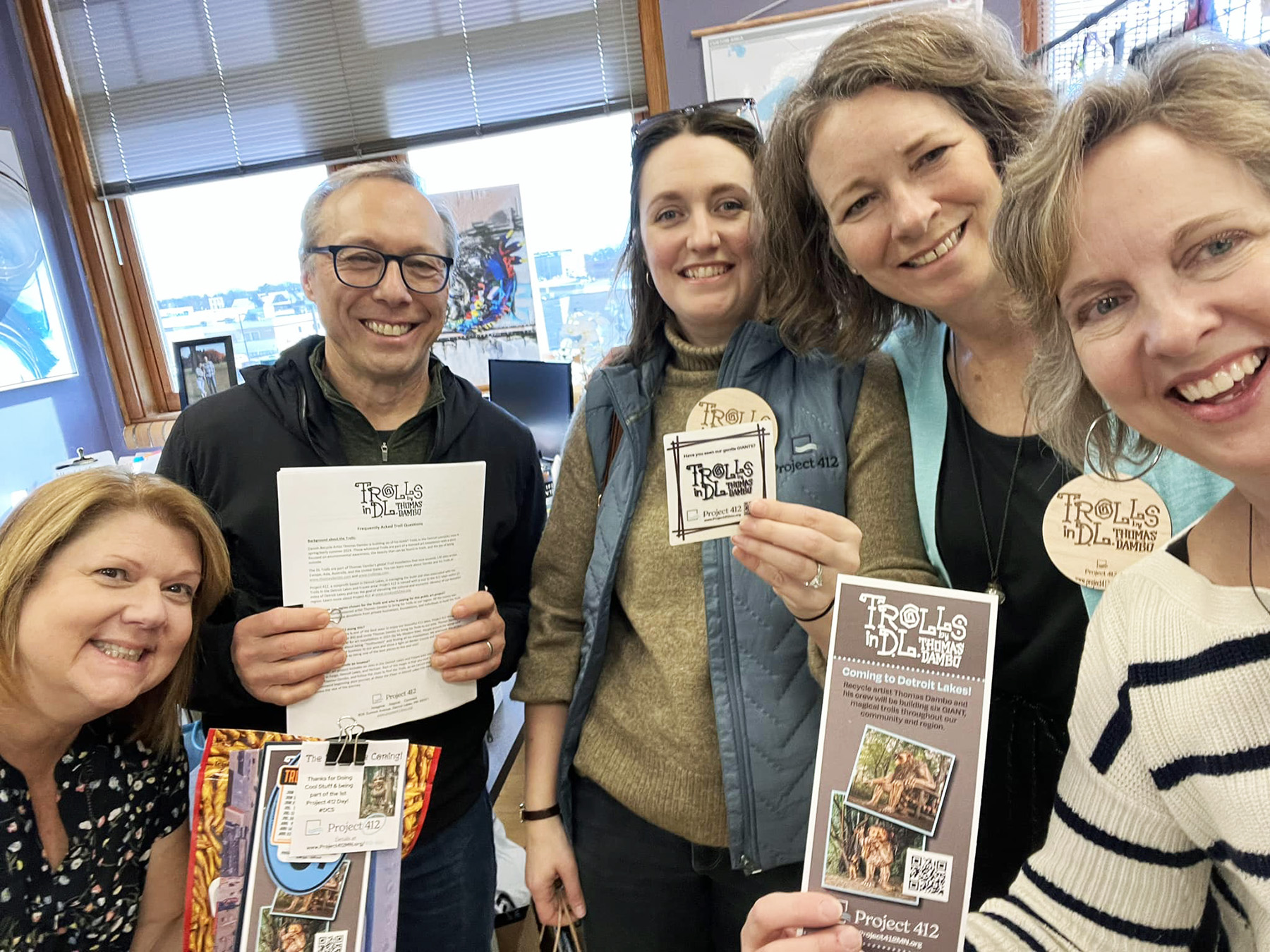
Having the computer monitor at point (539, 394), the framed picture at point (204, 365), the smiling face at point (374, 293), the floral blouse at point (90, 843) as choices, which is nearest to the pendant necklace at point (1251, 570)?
the smiling face at point (374, 293)

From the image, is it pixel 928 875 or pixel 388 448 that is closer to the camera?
pixel 928 875

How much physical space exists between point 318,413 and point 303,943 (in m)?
0.80

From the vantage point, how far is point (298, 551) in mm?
1038

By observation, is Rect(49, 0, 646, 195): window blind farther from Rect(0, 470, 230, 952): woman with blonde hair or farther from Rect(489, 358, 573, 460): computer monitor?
Rect(0, 470, 230, 952): woman with blonde hair

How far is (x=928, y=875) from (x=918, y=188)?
0.84 meters

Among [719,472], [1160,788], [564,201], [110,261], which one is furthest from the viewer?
[110,261]

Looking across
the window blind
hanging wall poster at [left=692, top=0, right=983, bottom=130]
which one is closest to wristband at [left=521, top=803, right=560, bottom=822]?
hanging wall poster at [left=692, top=0, right=983, bottom=130]

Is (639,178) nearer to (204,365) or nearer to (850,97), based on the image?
(850,97)

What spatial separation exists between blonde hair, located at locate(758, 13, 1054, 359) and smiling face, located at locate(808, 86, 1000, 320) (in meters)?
0.03

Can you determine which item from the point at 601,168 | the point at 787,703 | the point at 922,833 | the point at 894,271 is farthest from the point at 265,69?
the point at 922,833

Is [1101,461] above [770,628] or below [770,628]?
above

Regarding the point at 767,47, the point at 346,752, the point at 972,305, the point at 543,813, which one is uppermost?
the point at 767,47

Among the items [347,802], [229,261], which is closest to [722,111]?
[347,802]

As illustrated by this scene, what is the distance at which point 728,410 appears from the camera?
105 cm
